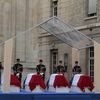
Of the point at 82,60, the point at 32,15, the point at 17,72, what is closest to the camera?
the point at 17,72

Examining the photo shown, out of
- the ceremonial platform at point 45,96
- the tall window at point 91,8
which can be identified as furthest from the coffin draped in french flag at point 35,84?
the tall window at point 91,8

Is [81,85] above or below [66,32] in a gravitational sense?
below

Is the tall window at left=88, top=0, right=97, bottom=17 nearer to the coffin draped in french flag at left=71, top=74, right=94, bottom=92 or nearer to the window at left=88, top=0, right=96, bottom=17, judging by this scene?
the window at left=88, top=0, right=96, bottom=17

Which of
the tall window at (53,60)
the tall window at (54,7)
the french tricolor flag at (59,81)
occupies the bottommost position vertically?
the french tricolor flag at (59,81)

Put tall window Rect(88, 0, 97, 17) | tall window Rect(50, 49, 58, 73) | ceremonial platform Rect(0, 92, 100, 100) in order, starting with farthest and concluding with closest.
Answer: tall window Rect(50, 49, 58, 73)
tall window Rect(88, 0, 97, 17)
ceremonial platform Rect(0, 92, 100, 100)

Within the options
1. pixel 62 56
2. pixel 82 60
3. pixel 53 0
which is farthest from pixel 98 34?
pixel 53 0

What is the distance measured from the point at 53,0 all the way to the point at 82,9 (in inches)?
200

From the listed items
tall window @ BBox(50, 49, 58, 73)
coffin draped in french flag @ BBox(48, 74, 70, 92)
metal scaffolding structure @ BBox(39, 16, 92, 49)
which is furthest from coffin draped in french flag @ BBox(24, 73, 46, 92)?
tall window @ BBox(50, 49, 58, 73)

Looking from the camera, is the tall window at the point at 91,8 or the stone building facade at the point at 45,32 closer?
the stone building facade at the point at 45,32

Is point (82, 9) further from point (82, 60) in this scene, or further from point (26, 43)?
point (26, 43)

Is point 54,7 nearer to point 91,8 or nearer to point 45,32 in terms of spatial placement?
point 45,32

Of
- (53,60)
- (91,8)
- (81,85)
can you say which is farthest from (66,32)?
(53,60)

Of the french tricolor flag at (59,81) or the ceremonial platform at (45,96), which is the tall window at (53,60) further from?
the ceremonial platform at (45,96)

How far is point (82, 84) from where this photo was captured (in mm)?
19188
